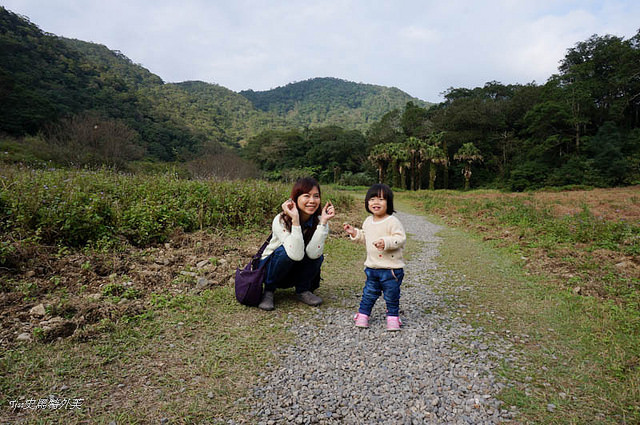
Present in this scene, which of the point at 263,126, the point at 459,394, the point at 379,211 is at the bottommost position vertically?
the point at 459,394

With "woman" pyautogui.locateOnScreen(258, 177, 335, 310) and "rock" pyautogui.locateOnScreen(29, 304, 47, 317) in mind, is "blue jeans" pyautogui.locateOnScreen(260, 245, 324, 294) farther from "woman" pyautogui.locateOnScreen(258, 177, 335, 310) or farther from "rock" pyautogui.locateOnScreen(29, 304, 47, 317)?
"rock" pyautogui.locateOnScreen(29, 304, 47, 317)

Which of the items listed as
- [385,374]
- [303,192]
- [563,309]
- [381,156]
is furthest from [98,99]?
[563,309]

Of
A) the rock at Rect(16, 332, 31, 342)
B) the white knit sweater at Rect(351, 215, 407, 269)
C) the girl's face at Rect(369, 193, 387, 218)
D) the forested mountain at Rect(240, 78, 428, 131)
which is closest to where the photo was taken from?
the rock at Rect(16, 332, 31, 342)

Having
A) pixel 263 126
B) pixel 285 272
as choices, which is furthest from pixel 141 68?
pixel 285 272

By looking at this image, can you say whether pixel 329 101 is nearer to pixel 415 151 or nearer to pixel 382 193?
pixel 415 151

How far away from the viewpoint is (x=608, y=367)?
7.84ft

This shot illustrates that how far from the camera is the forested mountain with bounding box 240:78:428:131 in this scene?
346 feet

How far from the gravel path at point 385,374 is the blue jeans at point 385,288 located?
220 millimetres

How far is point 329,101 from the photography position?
406ft

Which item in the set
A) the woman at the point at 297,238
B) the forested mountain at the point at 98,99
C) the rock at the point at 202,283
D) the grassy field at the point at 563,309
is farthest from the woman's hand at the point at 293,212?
the forested mountain at the point at 98,99

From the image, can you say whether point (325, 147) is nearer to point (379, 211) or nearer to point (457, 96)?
point (457, 96)

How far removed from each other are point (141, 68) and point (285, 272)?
84.4m

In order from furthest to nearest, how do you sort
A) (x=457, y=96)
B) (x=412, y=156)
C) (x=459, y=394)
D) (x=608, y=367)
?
(x=457, y=96) < (x=412, y=156) < (x=608, y=367) < (x=459, y=394)

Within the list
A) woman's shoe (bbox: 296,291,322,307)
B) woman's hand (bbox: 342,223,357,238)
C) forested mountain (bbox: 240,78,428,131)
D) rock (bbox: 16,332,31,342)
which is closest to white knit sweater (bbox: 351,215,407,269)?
A: woman's hand (bbox: 342,223,357,238)
